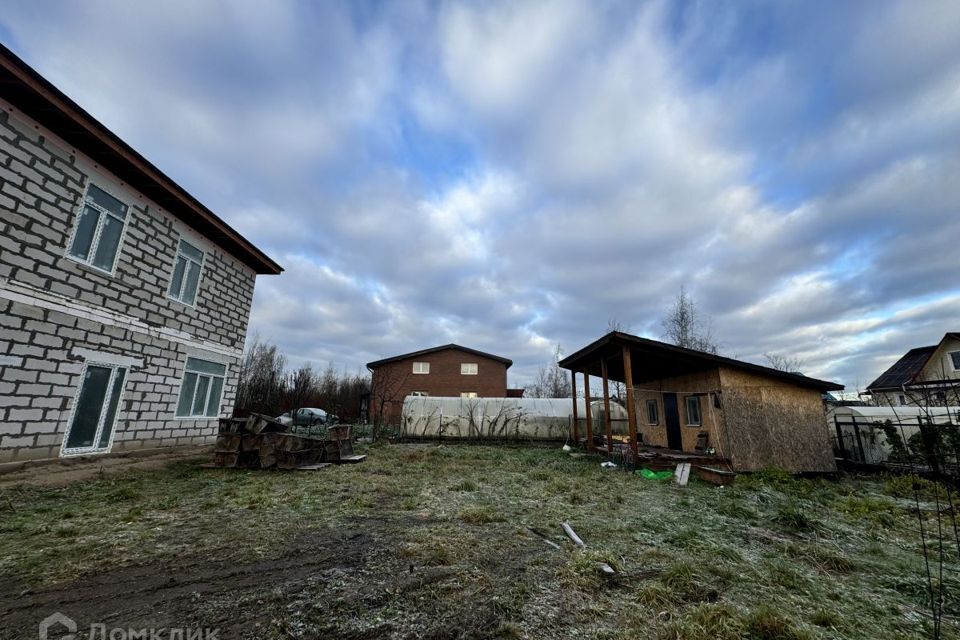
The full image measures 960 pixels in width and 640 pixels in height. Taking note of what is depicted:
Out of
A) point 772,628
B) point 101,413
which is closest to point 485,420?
point 101,413

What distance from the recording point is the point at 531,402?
69.1 feet

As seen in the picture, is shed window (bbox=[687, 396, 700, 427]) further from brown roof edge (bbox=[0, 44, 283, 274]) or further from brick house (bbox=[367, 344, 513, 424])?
brick house (bbox=[367, 344, 513, 424])

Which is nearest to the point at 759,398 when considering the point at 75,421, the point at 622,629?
the point at 622,629

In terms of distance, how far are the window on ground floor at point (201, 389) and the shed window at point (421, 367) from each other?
830 inches

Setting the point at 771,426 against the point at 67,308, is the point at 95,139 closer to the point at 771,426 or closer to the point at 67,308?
the point at 67,308

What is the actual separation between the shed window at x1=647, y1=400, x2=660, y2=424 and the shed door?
924mm

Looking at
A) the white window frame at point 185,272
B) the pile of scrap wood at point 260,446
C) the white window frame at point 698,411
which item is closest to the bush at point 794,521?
the white window frame at point 698,411

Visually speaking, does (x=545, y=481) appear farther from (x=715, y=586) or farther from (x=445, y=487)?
(x=715, y=586)

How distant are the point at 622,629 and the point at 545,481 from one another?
20.8 ft

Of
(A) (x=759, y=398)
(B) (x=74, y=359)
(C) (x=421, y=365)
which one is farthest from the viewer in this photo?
(C) (x=421, y=365)

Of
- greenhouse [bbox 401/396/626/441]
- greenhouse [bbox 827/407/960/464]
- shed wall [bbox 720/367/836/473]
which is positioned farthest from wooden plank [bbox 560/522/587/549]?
greenhouse [bbox 401/396/626/441]

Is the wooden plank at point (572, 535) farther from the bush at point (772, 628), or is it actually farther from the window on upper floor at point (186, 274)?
the window on upper floor at point (186, 274)

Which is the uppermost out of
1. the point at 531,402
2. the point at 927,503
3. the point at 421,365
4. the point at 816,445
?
the point at 421,365

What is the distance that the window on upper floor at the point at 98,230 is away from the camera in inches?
300
